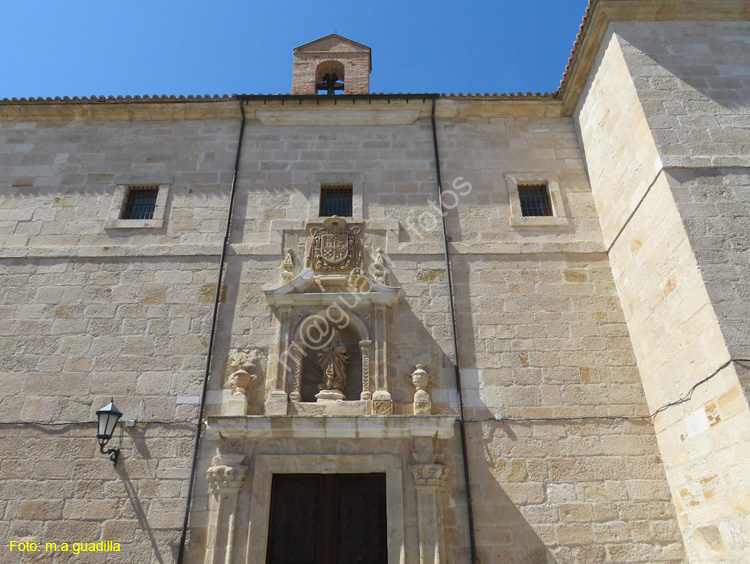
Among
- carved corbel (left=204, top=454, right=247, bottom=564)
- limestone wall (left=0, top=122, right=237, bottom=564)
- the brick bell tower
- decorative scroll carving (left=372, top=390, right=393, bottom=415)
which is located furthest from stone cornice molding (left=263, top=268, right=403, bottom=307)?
the brick bell tower

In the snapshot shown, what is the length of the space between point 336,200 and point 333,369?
2502 mm

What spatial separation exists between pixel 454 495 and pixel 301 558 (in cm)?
157

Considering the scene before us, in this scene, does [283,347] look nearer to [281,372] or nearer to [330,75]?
[281,372]

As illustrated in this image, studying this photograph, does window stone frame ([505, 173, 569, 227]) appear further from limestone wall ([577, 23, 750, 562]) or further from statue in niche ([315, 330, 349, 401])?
statue in niche ([315, 330, 349, 401])

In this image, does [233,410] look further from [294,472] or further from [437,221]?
[437,221]

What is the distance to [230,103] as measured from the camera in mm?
7707

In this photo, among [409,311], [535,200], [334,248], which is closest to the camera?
[409,311]

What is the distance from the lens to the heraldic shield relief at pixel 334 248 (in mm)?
6566

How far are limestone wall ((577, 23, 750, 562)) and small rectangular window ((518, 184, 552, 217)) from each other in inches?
24.7

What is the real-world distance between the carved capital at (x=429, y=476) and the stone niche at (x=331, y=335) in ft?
2.10

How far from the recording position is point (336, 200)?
7297mm

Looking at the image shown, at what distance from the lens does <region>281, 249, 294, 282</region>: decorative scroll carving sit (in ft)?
21.0

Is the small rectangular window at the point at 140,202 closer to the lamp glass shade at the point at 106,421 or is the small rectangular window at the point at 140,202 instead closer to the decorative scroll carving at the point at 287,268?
the decorative scroll carving at the point at 287,268

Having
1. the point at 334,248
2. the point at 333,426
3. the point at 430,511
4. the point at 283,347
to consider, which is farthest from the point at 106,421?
the point at 430,511
